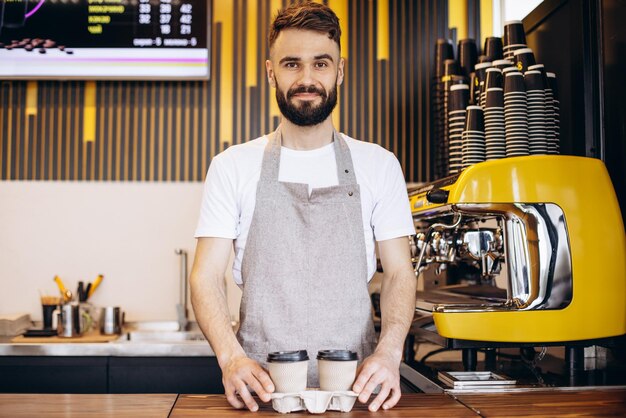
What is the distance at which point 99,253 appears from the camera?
3.37 m

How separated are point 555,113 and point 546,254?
0.56 metres

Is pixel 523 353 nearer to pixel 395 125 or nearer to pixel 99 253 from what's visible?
pixel 395 125

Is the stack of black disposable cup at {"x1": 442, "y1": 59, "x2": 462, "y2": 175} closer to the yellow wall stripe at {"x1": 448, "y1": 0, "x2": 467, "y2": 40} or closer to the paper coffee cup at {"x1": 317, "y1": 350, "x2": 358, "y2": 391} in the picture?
the yellow wall stripe at {"x1": 448, "y1": 0, "x2": 467, "y2": 40}

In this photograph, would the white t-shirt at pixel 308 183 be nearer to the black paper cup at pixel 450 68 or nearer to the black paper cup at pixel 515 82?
the black paper cup at pixel 515 82

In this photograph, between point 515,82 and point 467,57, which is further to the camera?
point 467,57

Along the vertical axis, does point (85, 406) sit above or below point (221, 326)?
below

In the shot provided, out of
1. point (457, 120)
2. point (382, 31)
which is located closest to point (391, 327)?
point (457, 120)

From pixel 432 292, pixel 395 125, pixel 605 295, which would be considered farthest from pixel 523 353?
pixel 395 125

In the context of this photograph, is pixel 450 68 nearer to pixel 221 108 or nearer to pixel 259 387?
pixel 221 108

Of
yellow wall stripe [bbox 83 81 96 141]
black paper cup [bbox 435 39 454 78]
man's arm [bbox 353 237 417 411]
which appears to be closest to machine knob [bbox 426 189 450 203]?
man's arm [bbox 353 237 417 411]

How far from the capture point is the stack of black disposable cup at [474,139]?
223 centimetres

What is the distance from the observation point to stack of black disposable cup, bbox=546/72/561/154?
2.13 meters

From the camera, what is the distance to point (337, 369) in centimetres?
133

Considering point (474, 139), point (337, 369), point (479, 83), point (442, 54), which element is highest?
point (442, 54)
